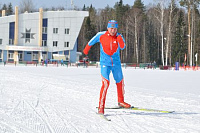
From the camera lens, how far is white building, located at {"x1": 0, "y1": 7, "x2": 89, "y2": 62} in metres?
53.9

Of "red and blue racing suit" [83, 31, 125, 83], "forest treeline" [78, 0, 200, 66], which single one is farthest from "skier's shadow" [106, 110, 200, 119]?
"forest treeline" [78, 0, 200, 66]

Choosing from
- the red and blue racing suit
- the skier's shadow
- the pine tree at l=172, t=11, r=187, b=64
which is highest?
the pine tree at l=172, t=11, r=187, b=64

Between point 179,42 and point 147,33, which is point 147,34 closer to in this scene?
point 147,33

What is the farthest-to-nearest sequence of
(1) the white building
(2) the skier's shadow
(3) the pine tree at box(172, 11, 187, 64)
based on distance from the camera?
(3) the pine tree at box(172, 11, 187, 64)
(1) the white building
(2) the skier's shadow

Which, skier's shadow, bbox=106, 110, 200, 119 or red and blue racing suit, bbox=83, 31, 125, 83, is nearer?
skier's shadow, bbox=106, 110, 200, 119

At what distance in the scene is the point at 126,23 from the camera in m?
66.8

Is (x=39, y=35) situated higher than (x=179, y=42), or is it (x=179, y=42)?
(x=39, y=35)

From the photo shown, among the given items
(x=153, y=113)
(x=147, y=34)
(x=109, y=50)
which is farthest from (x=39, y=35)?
(x=153, y=113)

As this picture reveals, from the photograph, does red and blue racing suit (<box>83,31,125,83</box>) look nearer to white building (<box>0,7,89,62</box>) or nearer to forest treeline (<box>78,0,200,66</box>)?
white building (<box>0,7,89,62</box>)

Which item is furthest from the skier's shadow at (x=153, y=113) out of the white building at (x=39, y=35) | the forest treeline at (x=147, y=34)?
the forest treeline at (x=147, y=34)

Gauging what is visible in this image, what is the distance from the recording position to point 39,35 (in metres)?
54.3

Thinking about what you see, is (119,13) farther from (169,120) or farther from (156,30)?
(169,120)

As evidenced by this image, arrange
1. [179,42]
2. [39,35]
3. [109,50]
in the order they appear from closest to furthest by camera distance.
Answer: [109,50]
[39,35]
[179,42]

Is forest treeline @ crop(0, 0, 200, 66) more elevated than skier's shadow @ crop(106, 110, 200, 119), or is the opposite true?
forest treeline @ crop(0, 0, 200, 66)
